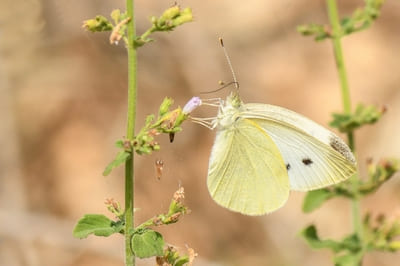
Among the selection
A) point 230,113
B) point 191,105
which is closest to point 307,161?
point 230,113

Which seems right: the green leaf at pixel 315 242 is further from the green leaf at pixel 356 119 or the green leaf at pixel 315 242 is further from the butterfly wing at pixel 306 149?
the green leaf at pixel 356 119

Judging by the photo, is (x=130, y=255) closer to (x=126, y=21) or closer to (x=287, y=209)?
(x=126, y=21)

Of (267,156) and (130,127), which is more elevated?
(130,127)

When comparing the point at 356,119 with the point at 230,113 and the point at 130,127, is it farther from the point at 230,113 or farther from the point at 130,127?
the point at 130,127

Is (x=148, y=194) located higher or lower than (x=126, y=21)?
lower

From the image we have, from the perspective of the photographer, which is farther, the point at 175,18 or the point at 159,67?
the point at 159,67

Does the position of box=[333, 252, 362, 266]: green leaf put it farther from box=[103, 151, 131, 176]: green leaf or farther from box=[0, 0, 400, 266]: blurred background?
box=[103, 151, 131, 176]: green leaf

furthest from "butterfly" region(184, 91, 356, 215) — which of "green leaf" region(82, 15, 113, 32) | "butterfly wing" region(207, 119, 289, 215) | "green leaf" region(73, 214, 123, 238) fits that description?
"green leaf" region(82, 15, 113, 32)

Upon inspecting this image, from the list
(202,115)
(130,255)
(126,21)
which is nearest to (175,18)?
(126,21)
